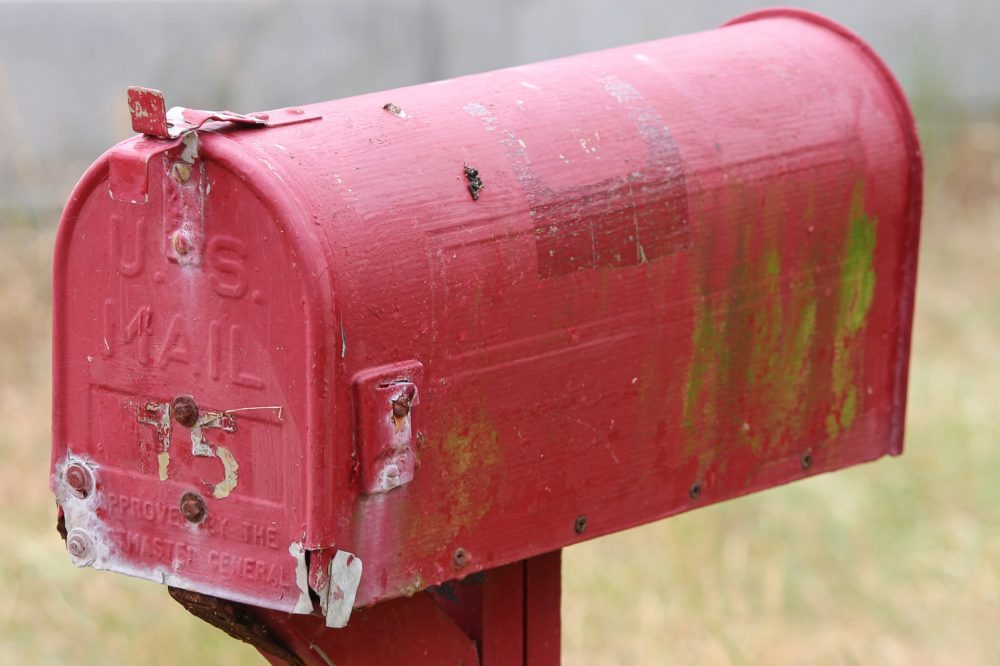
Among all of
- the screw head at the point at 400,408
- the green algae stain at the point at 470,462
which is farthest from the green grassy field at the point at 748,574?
the screw head at the point at 400,408

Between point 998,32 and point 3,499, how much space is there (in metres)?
4.21

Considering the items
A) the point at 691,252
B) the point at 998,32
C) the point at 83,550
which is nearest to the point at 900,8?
the point at 998,32

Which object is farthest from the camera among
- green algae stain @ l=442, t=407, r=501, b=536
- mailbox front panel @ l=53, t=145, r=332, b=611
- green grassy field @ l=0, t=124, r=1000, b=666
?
green grassy field @ l=0, t=124, r=1000, b=666

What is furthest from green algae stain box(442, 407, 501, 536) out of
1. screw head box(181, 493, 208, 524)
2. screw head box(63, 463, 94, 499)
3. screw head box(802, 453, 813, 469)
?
screw head box(802, 453, 813, 469)

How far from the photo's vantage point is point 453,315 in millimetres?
1504

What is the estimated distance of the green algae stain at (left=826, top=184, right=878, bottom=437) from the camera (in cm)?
189

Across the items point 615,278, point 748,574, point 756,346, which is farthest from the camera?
point 748,574

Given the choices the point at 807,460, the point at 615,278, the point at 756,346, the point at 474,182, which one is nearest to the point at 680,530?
the point at 807,460

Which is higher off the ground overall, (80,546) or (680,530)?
(80,546)

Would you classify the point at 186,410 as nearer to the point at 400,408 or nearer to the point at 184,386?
the point at 184,386

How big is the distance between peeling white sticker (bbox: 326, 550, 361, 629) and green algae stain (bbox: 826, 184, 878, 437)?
742mm

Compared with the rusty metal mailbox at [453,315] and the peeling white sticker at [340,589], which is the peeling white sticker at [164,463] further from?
the peeling white sticker at [340,589]

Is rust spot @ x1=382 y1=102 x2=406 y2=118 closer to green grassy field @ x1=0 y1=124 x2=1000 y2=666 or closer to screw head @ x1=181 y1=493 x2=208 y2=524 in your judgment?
screw head @ x1=181 y1=493 x2=208 y2=524

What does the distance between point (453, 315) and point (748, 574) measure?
2168 mm
